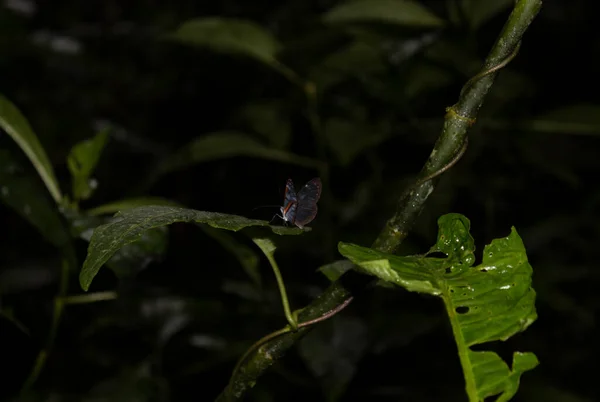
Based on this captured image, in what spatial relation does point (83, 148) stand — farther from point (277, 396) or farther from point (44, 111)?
point (44, 111)

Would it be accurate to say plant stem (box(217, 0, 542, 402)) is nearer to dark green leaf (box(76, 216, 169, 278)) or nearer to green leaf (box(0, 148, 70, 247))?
dark green leaf (box(76, 216, 169, 278))

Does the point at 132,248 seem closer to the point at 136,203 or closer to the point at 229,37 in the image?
the point at 136,203

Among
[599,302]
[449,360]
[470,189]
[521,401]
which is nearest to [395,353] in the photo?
→ [449,360]

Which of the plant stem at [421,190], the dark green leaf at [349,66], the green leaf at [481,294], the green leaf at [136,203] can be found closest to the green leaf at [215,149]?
the dark green leaf at [349,66]

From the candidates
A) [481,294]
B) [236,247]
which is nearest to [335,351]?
[236,247]

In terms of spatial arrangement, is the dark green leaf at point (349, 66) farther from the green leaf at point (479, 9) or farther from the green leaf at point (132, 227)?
the green leaf at point (132, 227)

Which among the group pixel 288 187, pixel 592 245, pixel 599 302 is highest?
pixel 288 187
